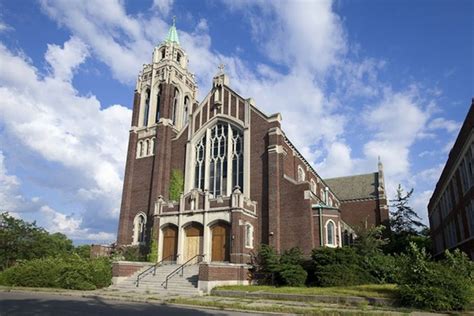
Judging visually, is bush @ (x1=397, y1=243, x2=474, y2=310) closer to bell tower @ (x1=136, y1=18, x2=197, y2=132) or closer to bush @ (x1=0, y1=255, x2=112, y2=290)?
bush @ (x1=0, y1=255, x2=112, y2=290)

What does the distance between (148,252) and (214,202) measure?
25.1ft

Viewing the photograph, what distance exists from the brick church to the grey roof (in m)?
11.3

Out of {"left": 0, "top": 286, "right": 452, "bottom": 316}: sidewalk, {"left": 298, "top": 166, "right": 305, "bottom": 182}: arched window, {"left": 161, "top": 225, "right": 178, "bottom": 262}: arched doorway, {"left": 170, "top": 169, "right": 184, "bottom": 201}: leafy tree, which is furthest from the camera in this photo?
{"left": 298, "top": 166, "right": 305, "bottom": 182}: arched window

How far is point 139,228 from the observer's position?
32.7 meters

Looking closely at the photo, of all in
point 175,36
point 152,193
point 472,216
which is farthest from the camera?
point 175,36

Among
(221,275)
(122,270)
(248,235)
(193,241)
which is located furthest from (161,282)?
(248,235)

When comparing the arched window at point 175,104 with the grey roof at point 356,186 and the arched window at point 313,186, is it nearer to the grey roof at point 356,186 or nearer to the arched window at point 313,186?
the arched window at point 313,186

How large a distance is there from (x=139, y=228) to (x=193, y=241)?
746 centimetres

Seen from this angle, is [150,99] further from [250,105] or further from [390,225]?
[390,225]

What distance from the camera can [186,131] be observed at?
34406 millimetres

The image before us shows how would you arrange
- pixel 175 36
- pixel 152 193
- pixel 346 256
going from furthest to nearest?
pixel 175 36 < pixel 152 193 < pixel 346 256

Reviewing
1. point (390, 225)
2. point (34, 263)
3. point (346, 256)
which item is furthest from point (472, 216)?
point (34, 263)

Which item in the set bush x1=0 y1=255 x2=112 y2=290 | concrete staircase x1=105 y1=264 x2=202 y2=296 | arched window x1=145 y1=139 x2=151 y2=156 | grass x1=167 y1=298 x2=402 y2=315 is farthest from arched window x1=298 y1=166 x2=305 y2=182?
grass x1=167 y1=298 x2=402 y2=315

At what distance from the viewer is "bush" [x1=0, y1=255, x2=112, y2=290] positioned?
21.1 meters
